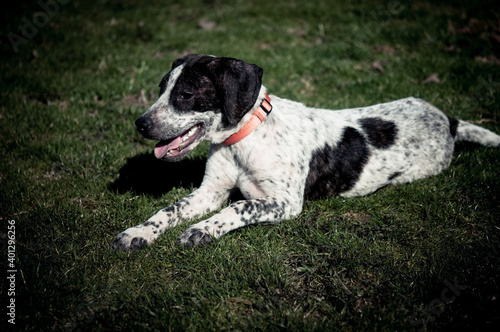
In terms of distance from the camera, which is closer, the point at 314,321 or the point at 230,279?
the point at 314,321

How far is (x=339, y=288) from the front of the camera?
8.62 feet

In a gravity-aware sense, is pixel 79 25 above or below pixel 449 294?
above

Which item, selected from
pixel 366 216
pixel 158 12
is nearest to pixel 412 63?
pixel 366 216

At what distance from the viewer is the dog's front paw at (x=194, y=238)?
2984 mm

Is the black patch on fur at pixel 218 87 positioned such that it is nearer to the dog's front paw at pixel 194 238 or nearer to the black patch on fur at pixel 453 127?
the dog's front paw at pixel 194 238

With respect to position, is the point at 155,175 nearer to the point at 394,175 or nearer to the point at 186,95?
the point at 186,95

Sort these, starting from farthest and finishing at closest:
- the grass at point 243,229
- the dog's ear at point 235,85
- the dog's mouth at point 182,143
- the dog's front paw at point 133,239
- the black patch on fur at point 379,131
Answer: the black patch on fur at point 379,131
the dog's mouth at point 182,143
the dog's ear at point 235,85
the dog's front paw at point 133,239
the grass at point 243,229

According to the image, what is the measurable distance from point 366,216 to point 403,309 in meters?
1.26

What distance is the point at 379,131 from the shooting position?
12.6 feet

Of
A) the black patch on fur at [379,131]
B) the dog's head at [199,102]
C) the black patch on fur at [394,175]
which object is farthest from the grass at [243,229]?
the dog's head at [199,102]

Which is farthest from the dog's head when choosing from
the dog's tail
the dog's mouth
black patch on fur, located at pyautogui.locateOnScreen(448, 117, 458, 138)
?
the dog's tail

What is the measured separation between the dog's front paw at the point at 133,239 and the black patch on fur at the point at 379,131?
238 centimetres

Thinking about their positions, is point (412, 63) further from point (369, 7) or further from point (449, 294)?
point (449, 294)

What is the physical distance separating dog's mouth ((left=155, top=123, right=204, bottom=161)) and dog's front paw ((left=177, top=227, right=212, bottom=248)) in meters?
0.70
